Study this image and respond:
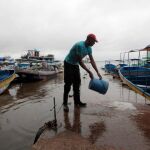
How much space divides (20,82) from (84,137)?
1686 cm

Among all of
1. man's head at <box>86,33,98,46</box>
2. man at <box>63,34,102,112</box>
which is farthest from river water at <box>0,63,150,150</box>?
man's head at <box>86,33,98,46</box>

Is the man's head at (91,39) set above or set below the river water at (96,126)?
above

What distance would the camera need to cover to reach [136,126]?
4.32 m

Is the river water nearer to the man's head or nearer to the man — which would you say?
the man

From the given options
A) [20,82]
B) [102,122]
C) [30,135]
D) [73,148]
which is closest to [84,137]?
[73,148]

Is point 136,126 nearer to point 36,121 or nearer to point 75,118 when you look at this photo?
point 75,118

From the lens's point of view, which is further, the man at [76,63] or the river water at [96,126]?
the man at [76,63]

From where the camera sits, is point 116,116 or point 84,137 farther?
point 116,116

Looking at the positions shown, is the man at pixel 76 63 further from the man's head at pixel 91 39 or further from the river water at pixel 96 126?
the river water at pixel 96 126

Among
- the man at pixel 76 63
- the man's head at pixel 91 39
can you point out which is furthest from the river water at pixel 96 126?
the man's head at pixel 91 39

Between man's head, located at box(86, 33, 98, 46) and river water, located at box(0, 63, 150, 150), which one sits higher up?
man's head, located at box(86, 33, 98, 46)

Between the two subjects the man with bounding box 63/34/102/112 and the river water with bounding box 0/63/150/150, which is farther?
the man with bounding box 63/34/102/112

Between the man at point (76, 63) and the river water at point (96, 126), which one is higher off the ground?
the man at point (76, 63)

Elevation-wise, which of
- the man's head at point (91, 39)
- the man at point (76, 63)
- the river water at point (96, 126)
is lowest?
the river water at point (96, 126)
